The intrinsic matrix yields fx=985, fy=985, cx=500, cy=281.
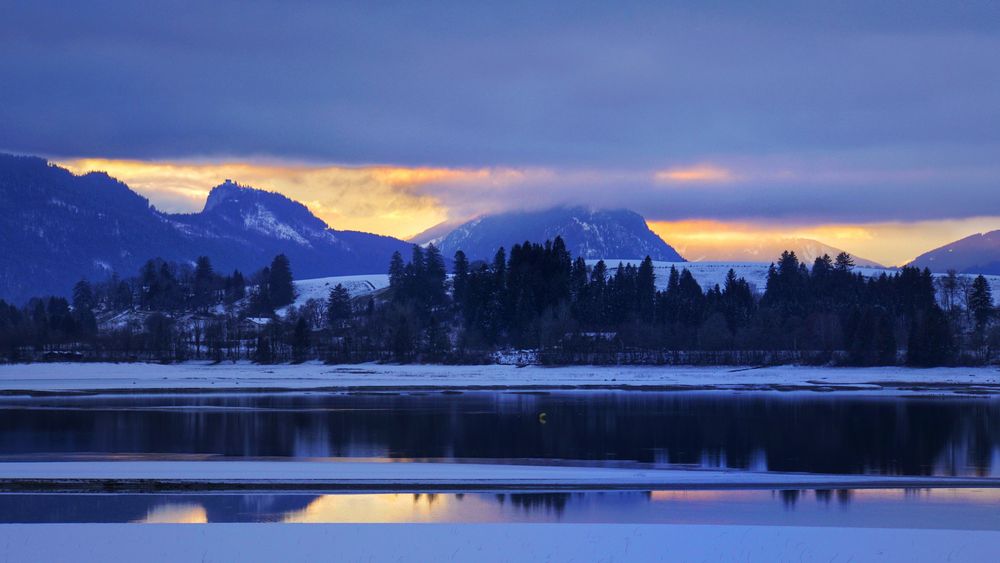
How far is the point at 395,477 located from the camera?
124 ft

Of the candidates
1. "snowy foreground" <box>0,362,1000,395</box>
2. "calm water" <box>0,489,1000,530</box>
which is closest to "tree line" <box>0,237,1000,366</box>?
"snowy foreground" <box>0,362,1000,395</box>

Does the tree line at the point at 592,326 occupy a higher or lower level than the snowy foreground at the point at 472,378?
higher

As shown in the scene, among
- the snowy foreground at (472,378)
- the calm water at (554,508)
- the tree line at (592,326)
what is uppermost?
the tree line at (592,326)

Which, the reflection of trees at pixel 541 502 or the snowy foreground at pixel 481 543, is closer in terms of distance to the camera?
the snowy foreground at pixel 481 543

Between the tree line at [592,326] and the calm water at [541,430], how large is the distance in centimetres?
5186

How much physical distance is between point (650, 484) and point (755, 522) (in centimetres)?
746

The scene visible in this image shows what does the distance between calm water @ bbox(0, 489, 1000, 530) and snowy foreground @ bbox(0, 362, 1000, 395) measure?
57892mm

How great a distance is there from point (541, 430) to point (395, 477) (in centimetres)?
1893

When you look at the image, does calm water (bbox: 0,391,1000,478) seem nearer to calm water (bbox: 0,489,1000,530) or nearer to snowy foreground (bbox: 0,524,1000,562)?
calm water (bbox: 0,489,1000,530)

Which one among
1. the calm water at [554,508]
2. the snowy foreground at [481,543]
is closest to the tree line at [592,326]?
the calm water at [554,508]

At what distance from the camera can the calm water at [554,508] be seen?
30.1 meters

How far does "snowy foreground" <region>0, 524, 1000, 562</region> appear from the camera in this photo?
24000 mm

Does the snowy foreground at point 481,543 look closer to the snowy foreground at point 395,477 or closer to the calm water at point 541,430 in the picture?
the snowy foreground at point 395,477

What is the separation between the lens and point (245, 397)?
81438mm
